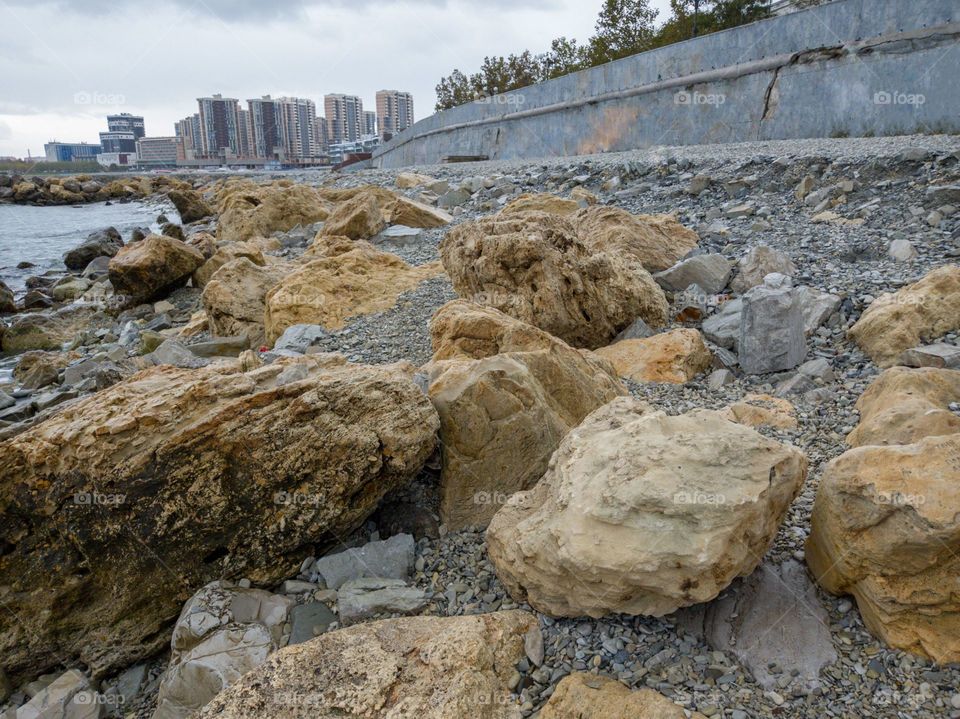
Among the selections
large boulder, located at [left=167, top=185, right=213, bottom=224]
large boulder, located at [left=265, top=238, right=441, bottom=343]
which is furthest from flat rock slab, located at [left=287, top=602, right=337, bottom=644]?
large boulder, located at [left=167, top=185, right=213, bottom=224]

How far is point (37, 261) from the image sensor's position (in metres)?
20.0

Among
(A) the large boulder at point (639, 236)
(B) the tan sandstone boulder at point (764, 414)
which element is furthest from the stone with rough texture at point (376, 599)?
(A) the large boulder at point (639, 236)

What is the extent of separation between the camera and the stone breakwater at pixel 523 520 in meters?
2.45

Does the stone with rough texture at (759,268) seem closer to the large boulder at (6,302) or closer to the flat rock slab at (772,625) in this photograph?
the flat rock slab at (772,625)

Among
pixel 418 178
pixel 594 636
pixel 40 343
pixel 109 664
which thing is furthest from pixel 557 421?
pixel 418 178

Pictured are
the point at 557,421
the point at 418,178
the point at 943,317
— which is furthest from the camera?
the point at 418,178

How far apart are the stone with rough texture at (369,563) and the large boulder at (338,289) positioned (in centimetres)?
397

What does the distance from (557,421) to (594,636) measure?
1.37m

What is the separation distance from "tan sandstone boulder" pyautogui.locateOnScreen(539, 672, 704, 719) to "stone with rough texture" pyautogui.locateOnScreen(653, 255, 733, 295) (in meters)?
5.01

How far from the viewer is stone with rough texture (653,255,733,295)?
6805 mm

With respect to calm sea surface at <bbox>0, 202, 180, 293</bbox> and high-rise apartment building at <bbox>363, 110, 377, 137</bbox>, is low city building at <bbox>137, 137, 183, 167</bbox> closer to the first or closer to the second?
high-rise apartment building at <bbox>363, 110, 377, 137</bbox>

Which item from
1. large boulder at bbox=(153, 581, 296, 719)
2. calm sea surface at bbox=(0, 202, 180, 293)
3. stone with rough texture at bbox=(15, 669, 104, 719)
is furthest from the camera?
calm sea surface at bbox=(0, 202, 180, 293)

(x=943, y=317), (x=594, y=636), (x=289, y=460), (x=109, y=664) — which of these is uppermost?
(x=943, y=317)

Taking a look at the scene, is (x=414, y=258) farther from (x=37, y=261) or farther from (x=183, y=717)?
(x=37, y=261)
